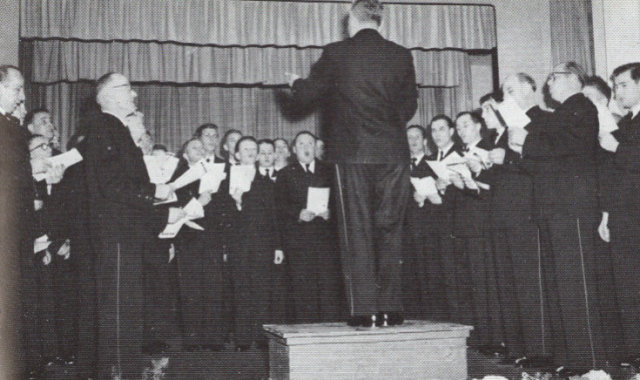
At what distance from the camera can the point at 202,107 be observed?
7.32m

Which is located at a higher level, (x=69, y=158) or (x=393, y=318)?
(x=69, y=158)

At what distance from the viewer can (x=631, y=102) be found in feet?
12.1

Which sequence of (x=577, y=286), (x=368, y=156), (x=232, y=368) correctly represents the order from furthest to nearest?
(x=232, y=368) < (x=577, y=286) < (x=368, y=156)

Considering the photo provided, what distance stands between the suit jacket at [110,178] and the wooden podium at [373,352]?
1.07 metres

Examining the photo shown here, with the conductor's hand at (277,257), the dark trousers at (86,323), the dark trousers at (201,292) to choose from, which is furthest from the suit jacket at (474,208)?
the dark trousers at (86,323)

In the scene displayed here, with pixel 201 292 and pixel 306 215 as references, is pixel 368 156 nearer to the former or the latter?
pixel 306 215

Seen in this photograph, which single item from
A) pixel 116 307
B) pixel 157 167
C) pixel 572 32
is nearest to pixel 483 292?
pixel 157 167

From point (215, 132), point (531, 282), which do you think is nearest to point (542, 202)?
point (531, 282)

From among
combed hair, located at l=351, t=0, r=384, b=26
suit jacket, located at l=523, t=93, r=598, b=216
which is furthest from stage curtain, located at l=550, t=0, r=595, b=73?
combed hair, located at l=351, t=0, r=384, b=26

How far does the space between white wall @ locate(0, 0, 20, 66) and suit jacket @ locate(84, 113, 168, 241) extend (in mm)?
3627

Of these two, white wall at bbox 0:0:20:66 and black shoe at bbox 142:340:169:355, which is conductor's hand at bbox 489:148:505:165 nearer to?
black shoe at bbox 142:340:169:355

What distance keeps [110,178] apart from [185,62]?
145 inches

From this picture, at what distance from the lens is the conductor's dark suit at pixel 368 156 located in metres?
3.01

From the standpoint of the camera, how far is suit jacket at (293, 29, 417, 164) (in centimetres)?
301
